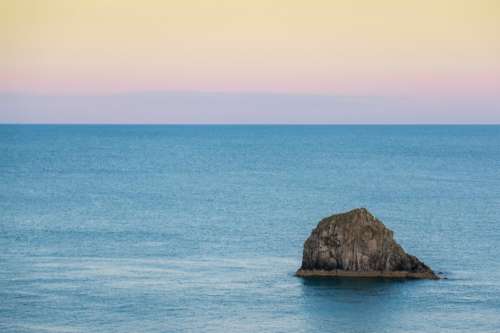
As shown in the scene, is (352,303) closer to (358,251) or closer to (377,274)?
(377,274)

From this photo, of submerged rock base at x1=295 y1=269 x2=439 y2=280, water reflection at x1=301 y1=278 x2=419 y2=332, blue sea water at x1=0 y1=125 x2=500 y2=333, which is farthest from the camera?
submerged rock base at x1=295 y1=269 x2=439 y2=280

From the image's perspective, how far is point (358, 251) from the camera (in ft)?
327

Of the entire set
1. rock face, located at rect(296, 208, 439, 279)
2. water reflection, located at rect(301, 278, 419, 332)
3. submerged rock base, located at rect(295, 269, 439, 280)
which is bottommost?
water reflection, located at rect(301, 278, 419, 332)

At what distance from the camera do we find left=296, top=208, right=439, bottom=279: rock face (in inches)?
3903

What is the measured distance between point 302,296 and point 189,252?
2456 centimetres

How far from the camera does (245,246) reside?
12006cm

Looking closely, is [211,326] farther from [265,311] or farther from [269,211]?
[269,211]

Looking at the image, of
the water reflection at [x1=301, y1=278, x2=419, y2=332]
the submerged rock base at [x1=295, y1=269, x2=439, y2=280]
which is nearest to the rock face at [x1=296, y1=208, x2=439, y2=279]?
the submerged rock base at [x1=295, y1=269, x2=439, y2=280]

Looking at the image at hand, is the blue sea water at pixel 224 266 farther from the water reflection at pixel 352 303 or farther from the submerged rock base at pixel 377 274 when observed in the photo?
the submerged rock base at pixel 377 274

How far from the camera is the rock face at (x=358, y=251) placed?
325 ft

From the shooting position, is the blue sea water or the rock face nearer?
the blue sea water

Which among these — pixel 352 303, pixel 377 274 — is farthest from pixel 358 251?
pixel 352 303

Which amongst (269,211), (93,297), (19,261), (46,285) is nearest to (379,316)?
(93,297)

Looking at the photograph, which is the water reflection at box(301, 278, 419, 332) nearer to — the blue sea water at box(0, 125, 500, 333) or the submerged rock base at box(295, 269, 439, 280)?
the blue sea water at box(0, 125, 500, 333)
